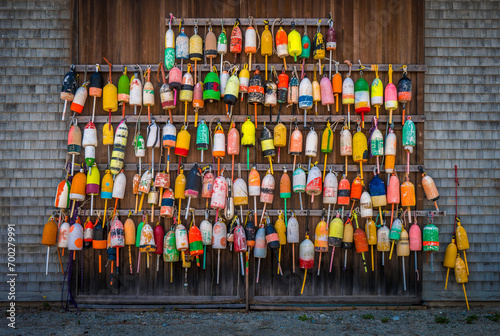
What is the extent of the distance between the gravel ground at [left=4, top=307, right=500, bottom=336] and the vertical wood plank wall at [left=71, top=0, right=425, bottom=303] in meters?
0.24

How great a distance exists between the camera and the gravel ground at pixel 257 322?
4363 millimetres

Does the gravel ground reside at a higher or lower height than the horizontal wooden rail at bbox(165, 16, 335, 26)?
lower

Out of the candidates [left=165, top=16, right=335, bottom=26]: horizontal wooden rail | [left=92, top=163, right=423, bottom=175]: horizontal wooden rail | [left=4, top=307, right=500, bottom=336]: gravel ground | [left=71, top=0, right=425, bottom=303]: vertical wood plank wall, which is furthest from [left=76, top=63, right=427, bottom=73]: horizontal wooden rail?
[left=4, top=307, right=500, bottom=336]: gravel ground

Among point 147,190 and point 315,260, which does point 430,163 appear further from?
point 147,190

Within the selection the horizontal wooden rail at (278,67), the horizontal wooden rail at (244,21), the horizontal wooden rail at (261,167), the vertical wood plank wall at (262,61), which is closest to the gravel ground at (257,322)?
the vertical wood plank wall at (262,61)

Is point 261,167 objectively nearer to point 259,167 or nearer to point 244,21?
point 259,167

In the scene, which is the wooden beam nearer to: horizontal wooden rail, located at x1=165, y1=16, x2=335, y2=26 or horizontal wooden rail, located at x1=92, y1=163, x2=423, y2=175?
horizontal wooden rail, located at x1=92, y1=163, x2=423, y2=175

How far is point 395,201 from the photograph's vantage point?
16.1ft

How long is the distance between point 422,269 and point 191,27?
4.05 metres

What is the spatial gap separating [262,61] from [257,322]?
3.04 m

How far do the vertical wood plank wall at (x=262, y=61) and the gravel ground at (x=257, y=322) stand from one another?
24 centimetres

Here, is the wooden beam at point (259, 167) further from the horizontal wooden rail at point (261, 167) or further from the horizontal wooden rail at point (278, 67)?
the horizontal wooden rail at point (278, 67)

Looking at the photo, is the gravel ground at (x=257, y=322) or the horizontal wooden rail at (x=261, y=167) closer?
the gravel ground at (x=257, y=322)

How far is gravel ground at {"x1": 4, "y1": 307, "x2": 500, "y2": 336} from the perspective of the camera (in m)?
4.36
